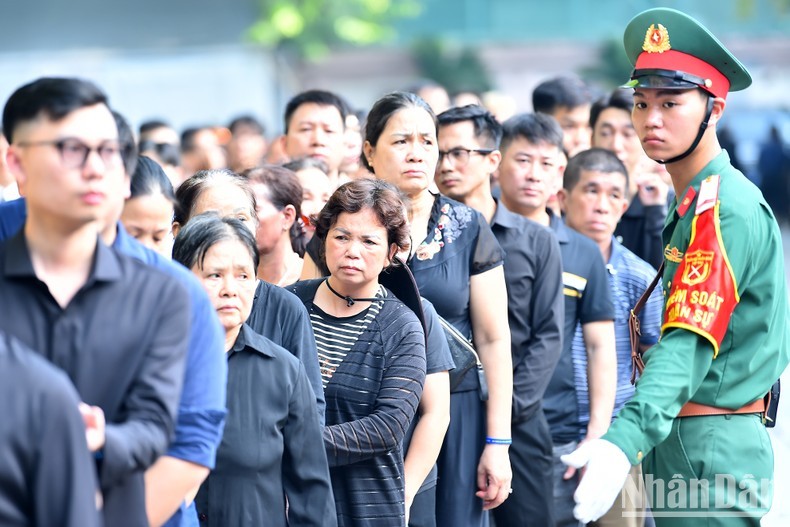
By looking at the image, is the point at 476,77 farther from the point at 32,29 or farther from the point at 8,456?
the point at 8,456

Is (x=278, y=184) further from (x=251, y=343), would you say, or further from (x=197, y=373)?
(x=197, y=373)

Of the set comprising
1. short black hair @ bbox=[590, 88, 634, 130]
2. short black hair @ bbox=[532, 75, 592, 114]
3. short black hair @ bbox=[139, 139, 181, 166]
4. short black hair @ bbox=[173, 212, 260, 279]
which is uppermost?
short black hair @ bbox=[532, 75, 592, 114]

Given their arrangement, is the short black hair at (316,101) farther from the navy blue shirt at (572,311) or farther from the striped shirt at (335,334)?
the striped shirt at (335,334)

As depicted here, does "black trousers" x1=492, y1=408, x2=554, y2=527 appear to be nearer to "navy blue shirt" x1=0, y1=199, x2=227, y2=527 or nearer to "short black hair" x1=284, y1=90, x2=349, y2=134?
"short black hair" x1=284, y1=90, x2=349, y2=134

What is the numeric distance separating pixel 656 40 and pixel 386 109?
1288 millimetres

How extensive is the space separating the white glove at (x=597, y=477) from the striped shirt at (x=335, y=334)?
38.4 inches

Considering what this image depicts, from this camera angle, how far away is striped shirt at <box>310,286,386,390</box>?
3.74m

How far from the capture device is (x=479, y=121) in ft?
16.4

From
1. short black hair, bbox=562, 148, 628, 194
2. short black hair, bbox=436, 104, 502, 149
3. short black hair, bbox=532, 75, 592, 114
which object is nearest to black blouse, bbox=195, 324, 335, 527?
short black hair, bbox=436, 104, 502, 149

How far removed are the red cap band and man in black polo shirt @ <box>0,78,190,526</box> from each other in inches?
67.8

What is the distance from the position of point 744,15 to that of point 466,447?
23.7 metres

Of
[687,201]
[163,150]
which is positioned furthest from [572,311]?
[163,150]

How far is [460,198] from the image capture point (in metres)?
4.94

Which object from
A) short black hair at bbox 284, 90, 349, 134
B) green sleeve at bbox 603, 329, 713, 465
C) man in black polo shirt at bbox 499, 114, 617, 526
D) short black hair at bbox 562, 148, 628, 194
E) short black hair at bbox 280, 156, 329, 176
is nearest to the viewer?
green sleeve at bbox 603, 329, 713, 465
